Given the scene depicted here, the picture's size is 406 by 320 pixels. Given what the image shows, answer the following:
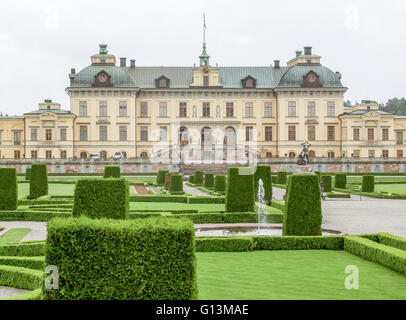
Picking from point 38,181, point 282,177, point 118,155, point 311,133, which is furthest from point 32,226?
point 311,133

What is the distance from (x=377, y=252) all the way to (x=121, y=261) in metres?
4.95

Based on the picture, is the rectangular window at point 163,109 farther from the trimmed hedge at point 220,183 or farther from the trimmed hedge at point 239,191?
the trimmed hedge at point 239,191

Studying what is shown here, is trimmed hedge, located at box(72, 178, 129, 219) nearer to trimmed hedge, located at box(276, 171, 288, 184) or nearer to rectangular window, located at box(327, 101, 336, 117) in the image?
trimmed hedge, located at box(276, 171, 288, 184)

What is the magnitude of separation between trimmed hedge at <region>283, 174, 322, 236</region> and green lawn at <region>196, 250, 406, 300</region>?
4.08 ft

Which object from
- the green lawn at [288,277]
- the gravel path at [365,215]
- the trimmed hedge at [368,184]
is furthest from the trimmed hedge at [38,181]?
the trimmed hedge at [368,184]

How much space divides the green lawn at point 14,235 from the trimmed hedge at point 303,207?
611cm

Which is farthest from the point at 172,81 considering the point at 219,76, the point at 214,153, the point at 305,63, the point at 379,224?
the point at 379,224

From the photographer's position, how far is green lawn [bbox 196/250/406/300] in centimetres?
623

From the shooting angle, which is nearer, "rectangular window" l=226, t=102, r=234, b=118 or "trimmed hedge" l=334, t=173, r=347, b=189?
"trimmed hedge" l=334, t=173, r=347, b=189

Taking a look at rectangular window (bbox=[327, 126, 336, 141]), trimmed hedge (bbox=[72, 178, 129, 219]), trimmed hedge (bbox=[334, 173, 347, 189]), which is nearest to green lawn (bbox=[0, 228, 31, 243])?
trimmed hedge (bbox=[72, 178, 129, 219])

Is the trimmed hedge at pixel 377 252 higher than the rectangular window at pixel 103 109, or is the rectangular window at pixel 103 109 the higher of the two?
the rectangular window at pixel 103 109

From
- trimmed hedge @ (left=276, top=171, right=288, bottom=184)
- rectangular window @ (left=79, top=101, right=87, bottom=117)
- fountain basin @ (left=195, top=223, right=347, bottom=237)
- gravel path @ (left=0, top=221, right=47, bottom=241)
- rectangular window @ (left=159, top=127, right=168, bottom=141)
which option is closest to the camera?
gravel path @ (left=0, top=221, right=47, bottom=241)

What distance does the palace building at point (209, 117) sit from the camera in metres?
48.4

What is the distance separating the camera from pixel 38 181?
809 inches
